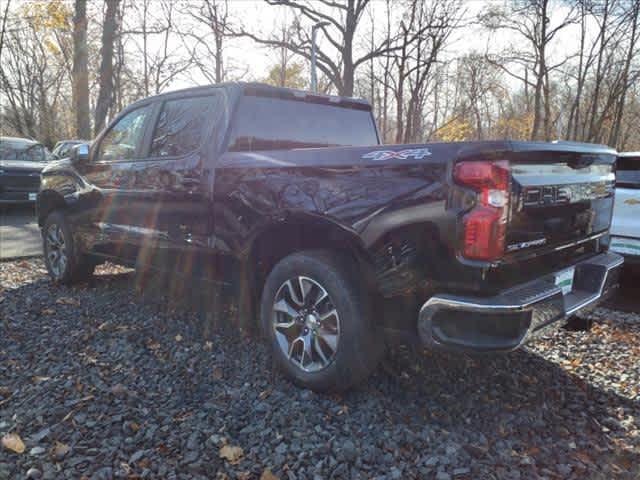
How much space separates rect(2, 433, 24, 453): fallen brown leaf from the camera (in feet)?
7.50

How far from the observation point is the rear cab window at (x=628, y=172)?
4.99 m

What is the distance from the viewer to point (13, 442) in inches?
91.6

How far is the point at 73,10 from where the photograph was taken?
674 inches

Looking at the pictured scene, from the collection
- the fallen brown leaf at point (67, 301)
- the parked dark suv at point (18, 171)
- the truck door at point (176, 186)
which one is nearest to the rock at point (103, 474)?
the truck door at point (176, 186)

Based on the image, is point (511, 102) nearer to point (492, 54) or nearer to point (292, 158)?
point (492, 54)

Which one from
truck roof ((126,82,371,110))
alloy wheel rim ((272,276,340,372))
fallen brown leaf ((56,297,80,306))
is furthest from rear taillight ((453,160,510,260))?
fallen brown leaf ((56,297,80,306))

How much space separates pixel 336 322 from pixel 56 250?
3.93 meters

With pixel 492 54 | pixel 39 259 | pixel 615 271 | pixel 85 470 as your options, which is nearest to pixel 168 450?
pixel 85 470

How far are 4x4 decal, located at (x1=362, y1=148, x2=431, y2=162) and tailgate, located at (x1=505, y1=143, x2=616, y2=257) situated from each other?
1.32 feet

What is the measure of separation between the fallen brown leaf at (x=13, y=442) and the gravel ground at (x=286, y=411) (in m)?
0.01

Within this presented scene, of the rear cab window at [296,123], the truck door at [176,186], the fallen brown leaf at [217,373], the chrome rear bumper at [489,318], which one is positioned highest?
the rear cab window at [296,123]

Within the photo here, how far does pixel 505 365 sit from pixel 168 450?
89.0 inches

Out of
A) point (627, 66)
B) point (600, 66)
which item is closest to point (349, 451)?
point (627, 66)

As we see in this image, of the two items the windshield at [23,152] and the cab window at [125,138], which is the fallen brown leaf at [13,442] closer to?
the cab window at [125,138]
